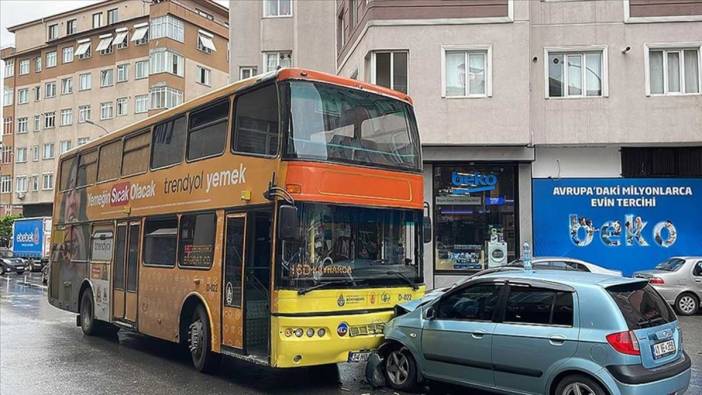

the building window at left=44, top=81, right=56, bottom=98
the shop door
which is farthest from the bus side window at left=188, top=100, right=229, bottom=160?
the building window at left=44, top=81, right=56, bottom=98

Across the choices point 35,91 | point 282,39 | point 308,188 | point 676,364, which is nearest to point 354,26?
point 282,39

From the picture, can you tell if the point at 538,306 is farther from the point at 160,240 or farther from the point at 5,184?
the point at 5,184

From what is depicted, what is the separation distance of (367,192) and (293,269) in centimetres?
145

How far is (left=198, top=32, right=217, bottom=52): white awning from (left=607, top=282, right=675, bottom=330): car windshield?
49.9 m

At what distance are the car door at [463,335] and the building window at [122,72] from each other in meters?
50.0

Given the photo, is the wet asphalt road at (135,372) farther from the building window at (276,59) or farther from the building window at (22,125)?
the building window at (22,125)

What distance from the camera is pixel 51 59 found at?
192ft

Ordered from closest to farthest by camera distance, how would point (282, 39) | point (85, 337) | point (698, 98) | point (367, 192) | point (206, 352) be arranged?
1. point (367, 192)
2. point (206, 352)
3. point (85, 337)
4. point (698, 98)
5. point (282, 39)

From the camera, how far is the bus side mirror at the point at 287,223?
23.5 feet

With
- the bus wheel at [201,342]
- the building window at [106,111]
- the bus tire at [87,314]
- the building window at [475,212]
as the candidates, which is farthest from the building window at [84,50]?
the bus wheel at [201,342]

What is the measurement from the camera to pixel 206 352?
8867 mm

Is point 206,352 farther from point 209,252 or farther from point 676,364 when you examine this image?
point 676,364

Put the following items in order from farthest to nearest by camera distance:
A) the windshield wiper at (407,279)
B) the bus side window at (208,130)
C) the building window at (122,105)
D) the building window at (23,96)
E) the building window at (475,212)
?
the building window at (23,96) < the building window at (122,105) < the building window at (475,212) < the bus side window at (208,130) < the windshield wiper at (407,279)

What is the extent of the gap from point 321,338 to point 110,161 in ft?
23.1
